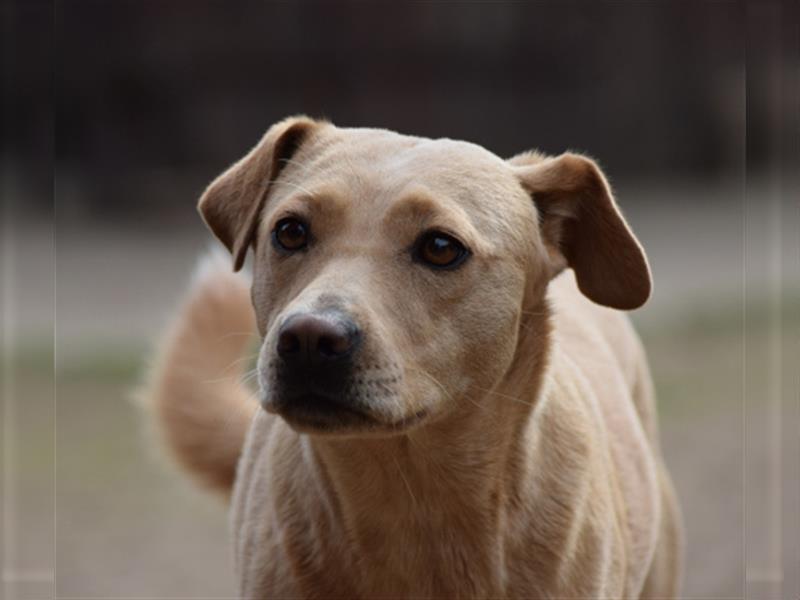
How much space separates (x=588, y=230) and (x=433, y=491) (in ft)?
2.42

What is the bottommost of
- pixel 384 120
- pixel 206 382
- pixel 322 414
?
pixel 384 120

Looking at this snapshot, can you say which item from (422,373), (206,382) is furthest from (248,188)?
(206,382)

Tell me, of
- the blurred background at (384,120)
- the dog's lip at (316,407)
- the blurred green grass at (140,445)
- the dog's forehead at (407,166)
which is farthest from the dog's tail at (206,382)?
the blurred background at (384,120)

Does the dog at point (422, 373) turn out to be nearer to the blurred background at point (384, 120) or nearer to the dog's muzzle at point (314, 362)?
the dog's muzzle at point (314, 362)

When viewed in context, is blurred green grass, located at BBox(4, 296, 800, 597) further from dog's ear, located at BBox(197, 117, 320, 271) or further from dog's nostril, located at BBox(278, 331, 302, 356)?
A: dog's nostril, located at BBox(278, 331, 302, 356)

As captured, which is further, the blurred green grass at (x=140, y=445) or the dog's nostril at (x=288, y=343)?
the blurred green grass at (x=140, y=445)

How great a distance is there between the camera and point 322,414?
2896 millimetres

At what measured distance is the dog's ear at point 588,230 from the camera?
345 centimetres

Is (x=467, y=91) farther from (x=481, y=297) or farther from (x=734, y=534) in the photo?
(x=481, y=297)

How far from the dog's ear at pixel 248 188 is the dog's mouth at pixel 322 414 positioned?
69cm

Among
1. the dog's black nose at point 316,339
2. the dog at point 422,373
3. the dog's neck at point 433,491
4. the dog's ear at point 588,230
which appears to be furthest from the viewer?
the dog's ear at point 588,230

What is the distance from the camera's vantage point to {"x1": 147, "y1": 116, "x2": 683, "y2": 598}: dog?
116 inches

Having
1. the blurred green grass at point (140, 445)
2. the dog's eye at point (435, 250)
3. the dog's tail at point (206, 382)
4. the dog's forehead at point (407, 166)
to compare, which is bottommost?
the blurred green grass at point (140, 445)

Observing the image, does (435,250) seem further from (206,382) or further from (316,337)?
(206,382)
